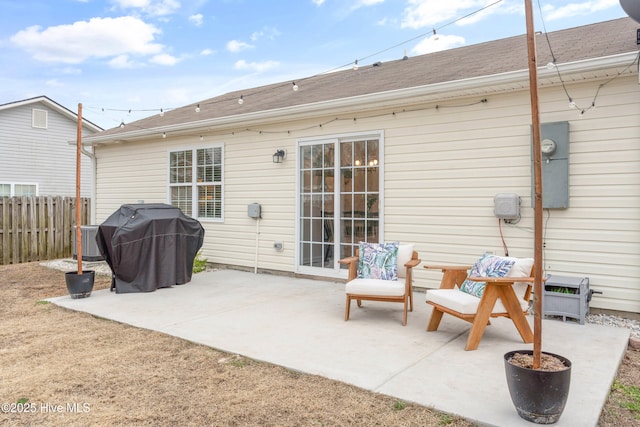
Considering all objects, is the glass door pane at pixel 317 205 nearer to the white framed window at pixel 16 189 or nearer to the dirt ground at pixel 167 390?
the dirt ground at pixel 167 390

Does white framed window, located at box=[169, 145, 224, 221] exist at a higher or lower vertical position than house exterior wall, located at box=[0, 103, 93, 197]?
lower

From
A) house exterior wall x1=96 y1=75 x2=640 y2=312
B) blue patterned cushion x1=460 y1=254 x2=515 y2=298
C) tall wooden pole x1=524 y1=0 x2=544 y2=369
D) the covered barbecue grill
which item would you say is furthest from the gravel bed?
the covered barbecue grill

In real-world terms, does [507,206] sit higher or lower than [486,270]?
higher

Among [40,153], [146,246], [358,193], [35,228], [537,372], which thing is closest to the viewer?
[537,372]

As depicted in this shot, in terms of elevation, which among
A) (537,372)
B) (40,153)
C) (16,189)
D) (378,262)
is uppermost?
(40,153)

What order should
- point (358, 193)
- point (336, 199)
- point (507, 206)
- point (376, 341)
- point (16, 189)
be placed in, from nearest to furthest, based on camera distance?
point (376, 341)
point (507, 206)
point (358, 193)
point (336, 199)
point (16, 189)

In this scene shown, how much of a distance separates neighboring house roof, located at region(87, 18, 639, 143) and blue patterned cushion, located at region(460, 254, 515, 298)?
2051 millimetres

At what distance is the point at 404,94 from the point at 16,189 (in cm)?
1369

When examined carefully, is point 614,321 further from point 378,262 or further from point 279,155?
point 279,155

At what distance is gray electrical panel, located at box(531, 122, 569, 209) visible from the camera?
4637mm

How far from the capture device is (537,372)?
2195 mm

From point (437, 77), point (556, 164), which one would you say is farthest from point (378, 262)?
point (437, 77)

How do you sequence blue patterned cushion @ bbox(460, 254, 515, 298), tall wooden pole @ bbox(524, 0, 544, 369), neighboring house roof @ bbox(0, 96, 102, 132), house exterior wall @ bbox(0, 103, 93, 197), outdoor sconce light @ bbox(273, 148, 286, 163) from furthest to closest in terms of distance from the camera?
1. house exterior wall @ bbox(0, 103, 93, 197)
2. neighboring house roof @ bbox(0, 96, 102, 132)
3. outdoor sconce light @ bbox(273, 148, 286, 163)
4. blue patterned cushion @ bbox(460, 254, 515, 298)
5. tall wooden pole @ bbox(524, 0, 544, 369)

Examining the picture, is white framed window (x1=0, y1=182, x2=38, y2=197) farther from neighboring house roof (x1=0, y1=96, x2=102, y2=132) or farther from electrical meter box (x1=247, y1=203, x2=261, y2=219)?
electrical meter box (x1=247, y1=203, x2=261, y2=219)
